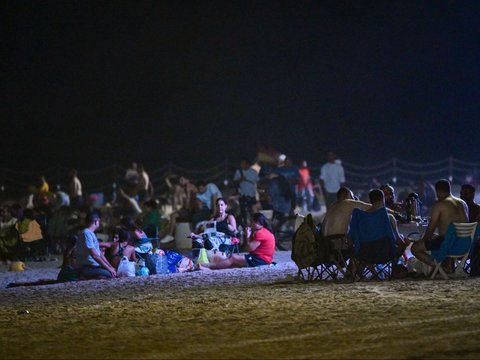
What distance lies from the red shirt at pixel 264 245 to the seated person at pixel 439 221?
3.06m

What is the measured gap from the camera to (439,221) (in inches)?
408

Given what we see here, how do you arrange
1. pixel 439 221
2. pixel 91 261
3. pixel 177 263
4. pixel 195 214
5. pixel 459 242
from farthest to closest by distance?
pixel 195 214, pixel 177 263, pixel 91 261, pixel 439 221, pixel 459 242

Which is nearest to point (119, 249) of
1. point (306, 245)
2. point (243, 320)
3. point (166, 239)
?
point (306, 245)

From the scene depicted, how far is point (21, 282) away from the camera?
41.7ft

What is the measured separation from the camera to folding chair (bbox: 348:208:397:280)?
402 inches

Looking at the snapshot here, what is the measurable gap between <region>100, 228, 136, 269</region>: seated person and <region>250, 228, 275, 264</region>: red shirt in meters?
1.88

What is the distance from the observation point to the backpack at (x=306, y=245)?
420 inches

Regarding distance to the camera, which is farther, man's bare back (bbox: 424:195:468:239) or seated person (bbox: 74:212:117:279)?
seated person (bbox: 74:212:117:279)

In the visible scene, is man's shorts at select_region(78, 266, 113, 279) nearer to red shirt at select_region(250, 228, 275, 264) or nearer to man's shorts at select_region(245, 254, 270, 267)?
man's shorts at select_region(245, 254, 270, 267)

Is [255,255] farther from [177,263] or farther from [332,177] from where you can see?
[332,177]

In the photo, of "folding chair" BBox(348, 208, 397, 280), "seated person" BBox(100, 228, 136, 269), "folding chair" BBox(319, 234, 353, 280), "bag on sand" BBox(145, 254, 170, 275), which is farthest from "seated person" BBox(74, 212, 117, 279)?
"folding chair" BBox(348, 208, 397, 280)

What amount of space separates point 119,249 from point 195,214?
452cm

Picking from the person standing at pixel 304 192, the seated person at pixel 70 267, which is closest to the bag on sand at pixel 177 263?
the seated person at pixel 70 267

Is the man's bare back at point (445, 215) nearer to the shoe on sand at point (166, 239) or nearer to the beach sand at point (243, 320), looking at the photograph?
the beach sand at point (243, 320)
